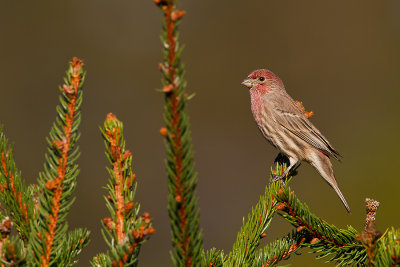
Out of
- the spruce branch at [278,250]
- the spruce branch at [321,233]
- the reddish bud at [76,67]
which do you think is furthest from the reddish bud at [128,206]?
the spruce branch at [321,233]

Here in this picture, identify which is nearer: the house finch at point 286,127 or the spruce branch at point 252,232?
the spruce branch at point 252,232

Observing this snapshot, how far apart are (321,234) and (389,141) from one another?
16.4ft

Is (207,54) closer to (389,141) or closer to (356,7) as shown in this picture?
(356,7)

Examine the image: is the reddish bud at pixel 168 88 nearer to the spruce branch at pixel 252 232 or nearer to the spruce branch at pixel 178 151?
the spruce branch at pixel 178 151

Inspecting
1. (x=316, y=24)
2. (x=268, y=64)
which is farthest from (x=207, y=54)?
(x=316, y=24)

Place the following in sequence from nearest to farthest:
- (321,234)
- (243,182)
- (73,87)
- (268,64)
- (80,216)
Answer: (73,87)
(321,234)
(80,216)
(243,182)
(268,64)

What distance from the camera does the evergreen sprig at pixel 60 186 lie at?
2.19 m

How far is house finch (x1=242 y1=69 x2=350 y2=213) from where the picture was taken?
6.09 m

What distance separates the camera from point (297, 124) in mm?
6379

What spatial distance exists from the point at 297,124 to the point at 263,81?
0.80 meters

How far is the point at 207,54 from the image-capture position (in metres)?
12.5

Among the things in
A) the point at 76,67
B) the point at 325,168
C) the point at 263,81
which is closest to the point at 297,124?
the point at 325,168

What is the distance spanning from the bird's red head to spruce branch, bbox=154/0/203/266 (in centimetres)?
490

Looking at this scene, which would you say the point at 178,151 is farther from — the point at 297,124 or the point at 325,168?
the point at 297,124
